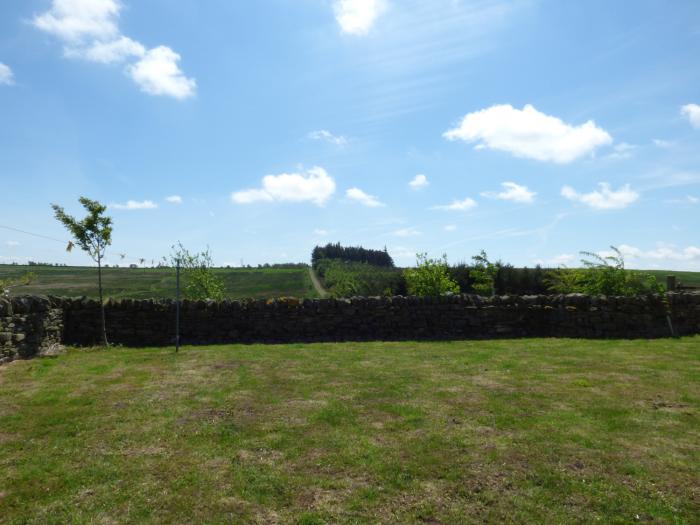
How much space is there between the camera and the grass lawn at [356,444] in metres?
4.20

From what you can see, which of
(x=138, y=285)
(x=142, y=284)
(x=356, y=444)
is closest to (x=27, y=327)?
(x=356, y=444)

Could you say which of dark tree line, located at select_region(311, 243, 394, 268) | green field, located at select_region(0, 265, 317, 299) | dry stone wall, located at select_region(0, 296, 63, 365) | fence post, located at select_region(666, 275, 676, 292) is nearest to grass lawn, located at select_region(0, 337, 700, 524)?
dry stone wall, located at select_region(0, 296, 63, 365)

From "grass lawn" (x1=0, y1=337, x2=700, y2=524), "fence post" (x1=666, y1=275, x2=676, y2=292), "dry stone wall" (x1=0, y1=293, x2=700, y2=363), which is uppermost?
"fence post" (x1=666, y1=275, x2=676, y2=292)

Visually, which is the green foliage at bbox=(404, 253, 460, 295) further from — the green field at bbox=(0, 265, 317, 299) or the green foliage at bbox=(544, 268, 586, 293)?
the green field at bbox=(0, 265, 317, 299)

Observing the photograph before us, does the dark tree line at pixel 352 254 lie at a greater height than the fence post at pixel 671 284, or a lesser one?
greater

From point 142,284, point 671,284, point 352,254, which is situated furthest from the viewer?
point 352,254

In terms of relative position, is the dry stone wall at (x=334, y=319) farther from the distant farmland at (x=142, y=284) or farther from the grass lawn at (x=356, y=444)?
the distant farmland at (x=142, y=284)

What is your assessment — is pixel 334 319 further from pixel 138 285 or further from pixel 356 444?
pixel 138 285

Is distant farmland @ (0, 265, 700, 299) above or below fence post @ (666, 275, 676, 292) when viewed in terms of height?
above

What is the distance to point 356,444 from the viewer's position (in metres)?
5.62

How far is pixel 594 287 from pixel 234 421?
622 inches

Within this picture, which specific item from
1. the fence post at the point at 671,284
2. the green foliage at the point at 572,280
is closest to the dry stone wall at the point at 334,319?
the green foliage at the point at 572,280

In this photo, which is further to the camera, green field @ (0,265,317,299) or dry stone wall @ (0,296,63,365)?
green field @ (0,265,317,299)

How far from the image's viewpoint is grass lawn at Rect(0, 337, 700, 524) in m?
4.20
